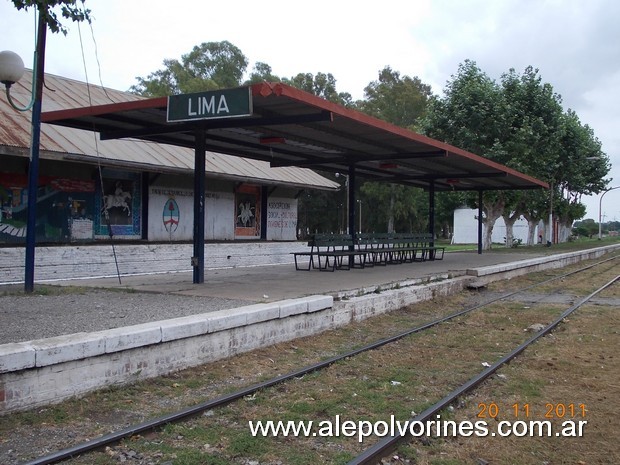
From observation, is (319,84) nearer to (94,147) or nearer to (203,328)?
(94,147)

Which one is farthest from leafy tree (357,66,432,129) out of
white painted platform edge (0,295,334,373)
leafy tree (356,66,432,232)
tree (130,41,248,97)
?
white painted platform edge (0,295,334,373)

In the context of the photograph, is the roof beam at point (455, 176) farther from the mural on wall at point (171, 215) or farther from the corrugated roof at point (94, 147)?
the mural on wall at point (171, 215)

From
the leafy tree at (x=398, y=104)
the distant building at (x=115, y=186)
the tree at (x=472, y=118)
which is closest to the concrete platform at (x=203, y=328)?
the distant building at (x=115, y=186)

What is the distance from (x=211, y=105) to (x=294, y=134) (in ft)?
12.9

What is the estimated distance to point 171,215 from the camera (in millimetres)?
16703

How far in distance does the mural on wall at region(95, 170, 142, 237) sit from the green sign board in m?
5.38

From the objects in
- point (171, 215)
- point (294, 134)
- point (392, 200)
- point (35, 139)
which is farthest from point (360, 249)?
point (392, 200)

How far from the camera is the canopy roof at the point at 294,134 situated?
10117 millimetres

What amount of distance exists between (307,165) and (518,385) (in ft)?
37.9

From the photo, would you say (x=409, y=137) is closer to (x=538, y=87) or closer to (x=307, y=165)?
(x=307, y=165)

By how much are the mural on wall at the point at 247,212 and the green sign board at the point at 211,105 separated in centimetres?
969

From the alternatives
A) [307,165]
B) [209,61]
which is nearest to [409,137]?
[307,165]

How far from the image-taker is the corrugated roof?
12.4m

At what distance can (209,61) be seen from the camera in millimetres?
58625
